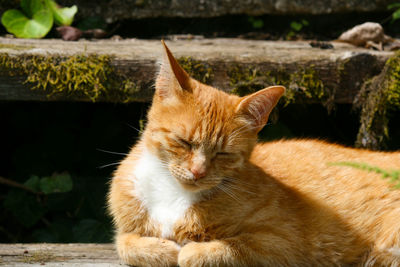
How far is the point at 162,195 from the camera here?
2424mm

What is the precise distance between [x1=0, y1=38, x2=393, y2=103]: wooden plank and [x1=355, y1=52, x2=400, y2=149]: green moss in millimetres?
80

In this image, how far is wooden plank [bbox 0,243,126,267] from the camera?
2.32 metres

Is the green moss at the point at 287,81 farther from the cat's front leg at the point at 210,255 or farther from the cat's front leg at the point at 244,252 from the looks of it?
the cat's front leg at the point at 210,255

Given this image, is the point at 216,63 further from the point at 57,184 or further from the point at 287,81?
the point at 57,184

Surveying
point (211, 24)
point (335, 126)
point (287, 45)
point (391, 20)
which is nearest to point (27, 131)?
point (211, 24)

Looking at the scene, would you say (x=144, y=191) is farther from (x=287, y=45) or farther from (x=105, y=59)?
(x=287, y=45)

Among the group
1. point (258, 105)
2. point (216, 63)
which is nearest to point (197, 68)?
point (216, 63)

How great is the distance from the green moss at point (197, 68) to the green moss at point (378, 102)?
1.08 m

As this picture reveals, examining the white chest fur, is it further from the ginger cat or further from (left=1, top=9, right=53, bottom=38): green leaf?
(left=1, top=9, right=53, bottom=38): green leaf

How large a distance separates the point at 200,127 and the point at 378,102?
4.95 ft

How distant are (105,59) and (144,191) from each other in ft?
3.51

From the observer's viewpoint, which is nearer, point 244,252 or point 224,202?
point 244,252

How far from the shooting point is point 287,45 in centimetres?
357

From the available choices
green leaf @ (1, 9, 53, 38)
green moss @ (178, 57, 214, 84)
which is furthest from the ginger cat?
green leaf @ (1, 9, 53, 38)
